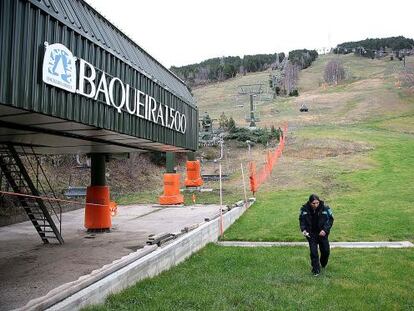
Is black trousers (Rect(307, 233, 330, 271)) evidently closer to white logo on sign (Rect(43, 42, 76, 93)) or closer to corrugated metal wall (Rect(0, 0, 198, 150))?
corrugated metal wall (Rect(0, 0, 198, 150))

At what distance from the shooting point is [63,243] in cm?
1212

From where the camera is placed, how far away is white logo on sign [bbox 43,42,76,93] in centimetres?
673

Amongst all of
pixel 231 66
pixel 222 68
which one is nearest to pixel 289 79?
pixel 231 66

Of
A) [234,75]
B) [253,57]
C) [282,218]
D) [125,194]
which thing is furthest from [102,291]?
[253,57]

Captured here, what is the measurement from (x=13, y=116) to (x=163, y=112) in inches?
197

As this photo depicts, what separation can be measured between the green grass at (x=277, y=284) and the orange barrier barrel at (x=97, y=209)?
384 cm

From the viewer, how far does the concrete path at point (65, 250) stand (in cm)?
774

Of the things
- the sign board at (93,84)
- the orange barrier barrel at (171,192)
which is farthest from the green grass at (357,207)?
the sign board at (93,84)

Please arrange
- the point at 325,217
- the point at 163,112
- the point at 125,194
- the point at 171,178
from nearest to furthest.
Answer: the point at 325,217 < the point at 163,112 < the point at 171,178 < the point at 125,194

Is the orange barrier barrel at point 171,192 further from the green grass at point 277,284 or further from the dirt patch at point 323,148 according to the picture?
Answer: the dirt patch at point 323,148

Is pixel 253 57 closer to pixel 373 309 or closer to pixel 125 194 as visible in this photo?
pixel 125 194

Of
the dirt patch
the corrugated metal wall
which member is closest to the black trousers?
the corrugated metal wall

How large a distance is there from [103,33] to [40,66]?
267cm

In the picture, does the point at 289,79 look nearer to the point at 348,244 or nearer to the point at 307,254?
the point at 348,244
